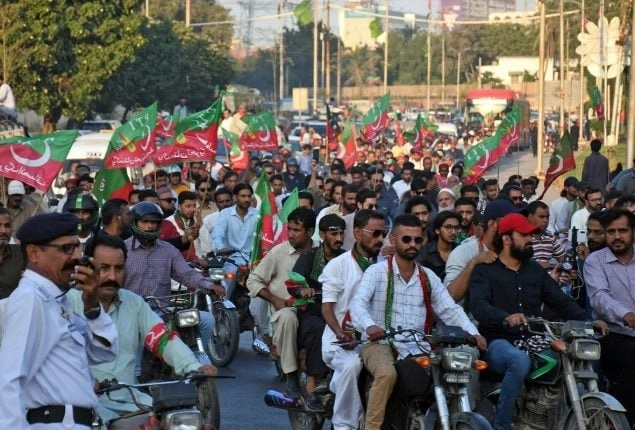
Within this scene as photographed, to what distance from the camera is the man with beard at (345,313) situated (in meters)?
9.48

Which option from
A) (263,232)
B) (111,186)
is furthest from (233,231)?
(111,186)

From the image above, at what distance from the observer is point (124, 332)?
7.62m

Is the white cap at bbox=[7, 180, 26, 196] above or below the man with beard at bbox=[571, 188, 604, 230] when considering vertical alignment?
above

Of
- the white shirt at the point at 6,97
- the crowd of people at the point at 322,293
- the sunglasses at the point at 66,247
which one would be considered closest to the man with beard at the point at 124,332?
the crowd of people at the point at 322,293

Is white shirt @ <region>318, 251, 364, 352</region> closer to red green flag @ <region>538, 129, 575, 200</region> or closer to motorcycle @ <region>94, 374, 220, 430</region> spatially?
motorcycle @ <region>94, 374, 220, 430</region>

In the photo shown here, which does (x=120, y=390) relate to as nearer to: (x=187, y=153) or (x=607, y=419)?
(x=607, y=419)

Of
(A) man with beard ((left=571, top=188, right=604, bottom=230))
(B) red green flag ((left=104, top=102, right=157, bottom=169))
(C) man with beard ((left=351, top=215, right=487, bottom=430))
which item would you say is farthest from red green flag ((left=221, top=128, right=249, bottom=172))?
(C) man with beard ((left=351, top=215, right=487, bottom=430))

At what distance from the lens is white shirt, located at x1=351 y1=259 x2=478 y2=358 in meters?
9.27

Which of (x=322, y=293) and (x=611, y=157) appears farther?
(x=611, y=157)

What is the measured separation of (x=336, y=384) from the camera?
31.5 ft

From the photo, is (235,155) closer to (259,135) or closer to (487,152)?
(259,135)

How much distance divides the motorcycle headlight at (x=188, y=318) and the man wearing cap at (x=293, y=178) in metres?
19.2

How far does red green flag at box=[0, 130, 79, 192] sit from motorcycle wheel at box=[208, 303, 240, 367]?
246cm

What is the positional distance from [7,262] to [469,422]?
4038mm
